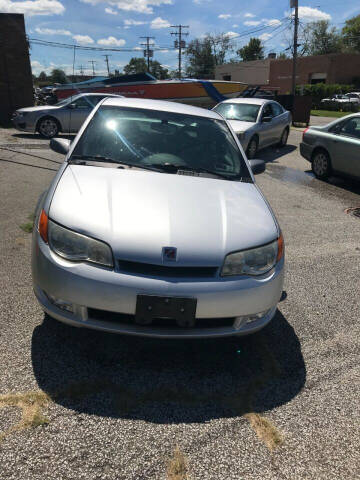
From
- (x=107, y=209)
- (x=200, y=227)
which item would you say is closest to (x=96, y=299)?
(x=107, y=209)

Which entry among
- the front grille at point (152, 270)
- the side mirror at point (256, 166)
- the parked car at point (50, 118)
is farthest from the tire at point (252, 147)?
the front grille at point (152, 270)

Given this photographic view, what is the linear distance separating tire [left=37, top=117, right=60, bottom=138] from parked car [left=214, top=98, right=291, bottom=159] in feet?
16.7

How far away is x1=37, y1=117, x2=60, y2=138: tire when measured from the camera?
1238cm

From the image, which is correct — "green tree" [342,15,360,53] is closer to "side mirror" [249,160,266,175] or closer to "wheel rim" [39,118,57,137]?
"wheel rim" [39,118,57,137]

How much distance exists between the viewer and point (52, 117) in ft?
40.7

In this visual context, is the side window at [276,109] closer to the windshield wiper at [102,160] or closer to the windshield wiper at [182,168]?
the windshield wiper at [182,168]

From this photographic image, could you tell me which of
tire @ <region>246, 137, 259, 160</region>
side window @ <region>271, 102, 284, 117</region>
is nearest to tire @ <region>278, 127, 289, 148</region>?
side window @ <region>271, 102, 284, 117</region>

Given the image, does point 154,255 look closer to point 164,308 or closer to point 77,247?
point 164,308

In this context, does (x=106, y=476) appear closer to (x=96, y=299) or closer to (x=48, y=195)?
(x=96, y=299)

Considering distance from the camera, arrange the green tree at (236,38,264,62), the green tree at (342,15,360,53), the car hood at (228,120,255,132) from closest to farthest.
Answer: the car hood at (228,120,255,132) → the green tree at (342,15,360,53) → the green tree at (236,38,264,62)

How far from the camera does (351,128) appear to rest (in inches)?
306

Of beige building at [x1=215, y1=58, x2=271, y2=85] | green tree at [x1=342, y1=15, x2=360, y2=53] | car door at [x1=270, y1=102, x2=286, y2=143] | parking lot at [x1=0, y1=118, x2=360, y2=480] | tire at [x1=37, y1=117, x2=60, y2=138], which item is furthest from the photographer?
green tree at [x1=342, y1=15, x2=360, y2=53]

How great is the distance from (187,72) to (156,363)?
3656 inches

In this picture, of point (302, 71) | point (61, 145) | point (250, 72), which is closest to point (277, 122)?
point (61, 145)
